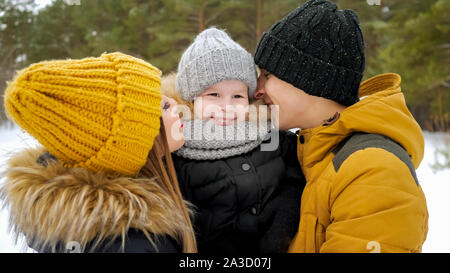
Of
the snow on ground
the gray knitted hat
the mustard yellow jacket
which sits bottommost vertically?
the snow on ground

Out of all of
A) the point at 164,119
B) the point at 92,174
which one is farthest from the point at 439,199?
the point at 92,174

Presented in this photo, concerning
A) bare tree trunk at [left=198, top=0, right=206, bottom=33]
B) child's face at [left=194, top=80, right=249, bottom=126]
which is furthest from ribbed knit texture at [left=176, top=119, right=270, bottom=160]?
bare tree trunk at [left=198, top=0, right=206, bottom=33]

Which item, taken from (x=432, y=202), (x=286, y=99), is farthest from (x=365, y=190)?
(x=432, y=202)

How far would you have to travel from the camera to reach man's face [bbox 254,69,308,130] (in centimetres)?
145

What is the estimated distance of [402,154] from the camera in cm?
112

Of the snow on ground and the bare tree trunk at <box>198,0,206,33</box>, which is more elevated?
the bare tree trunk at <box>198,0,206,33</box>

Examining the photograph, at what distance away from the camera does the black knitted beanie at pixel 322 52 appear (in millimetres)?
1339

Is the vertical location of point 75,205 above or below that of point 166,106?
below

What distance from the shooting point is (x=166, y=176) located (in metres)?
1.21

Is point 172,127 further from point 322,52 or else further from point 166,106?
point 322,52

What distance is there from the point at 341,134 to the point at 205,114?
0.66 meters

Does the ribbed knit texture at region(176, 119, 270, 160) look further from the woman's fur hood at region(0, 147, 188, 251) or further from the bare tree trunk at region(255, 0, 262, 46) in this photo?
the bare tree trunk at region(255, 0, 262, 46)

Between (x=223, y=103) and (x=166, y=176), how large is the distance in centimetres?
55

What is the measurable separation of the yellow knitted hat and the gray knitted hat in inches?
18.9
